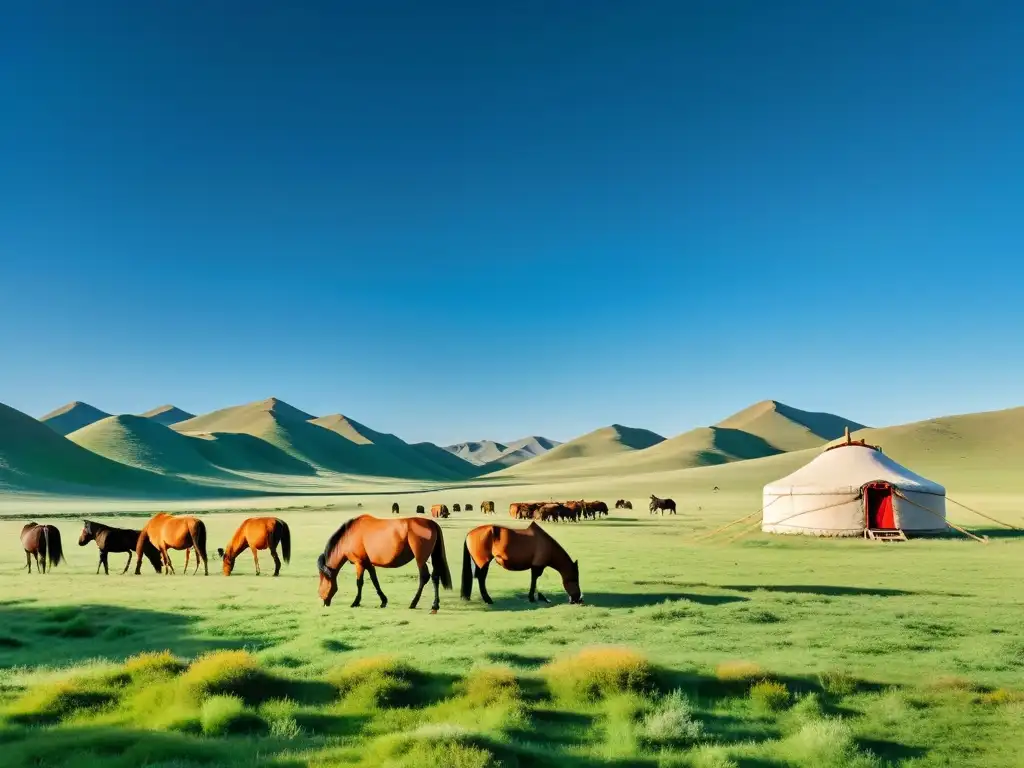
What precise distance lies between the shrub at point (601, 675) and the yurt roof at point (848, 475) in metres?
27.6

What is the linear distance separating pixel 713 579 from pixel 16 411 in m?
155

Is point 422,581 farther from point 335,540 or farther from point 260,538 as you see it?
point 260,538

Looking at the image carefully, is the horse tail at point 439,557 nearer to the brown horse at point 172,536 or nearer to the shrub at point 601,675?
the shrub at point 601,675

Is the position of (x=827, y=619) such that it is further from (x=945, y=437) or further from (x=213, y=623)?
(x=945, y=437)

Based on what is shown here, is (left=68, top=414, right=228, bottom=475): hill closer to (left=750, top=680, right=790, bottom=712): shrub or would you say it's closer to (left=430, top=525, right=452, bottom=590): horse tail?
(left=430, top=525, right=452, bottom=590): horse tail

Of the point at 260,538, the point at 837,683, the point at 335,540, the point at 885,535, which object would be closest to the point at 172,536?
the point at 260,538

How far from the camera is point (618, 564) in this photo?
23.5 metres

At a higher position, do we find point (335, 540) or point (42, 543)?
point (335, 540)

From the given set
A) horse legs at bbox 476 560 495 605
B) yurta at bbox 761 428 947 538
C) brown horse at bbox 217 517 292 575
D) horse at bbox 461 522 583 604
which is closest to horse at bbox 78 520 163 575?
brown horse at bbox 217 517 292 575

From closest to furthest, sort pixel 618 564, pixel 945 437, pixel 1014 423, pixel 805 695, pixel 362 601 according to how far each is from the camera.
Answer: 1. pixel 805 695
2. pixel 362 601
3. pixel 618 564
4. pixel 945 437
5. pixel 1014 423

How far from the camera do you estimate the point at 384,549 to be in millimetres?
14828

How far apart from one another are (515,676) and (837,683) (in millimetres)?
4028

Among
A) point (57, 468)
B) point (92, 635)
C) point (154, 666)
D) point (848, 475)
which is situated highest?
point (57, 468)

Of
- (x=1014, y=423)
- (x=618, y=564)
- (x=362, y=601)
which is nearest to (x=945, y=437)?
(x=1014, y=423)
